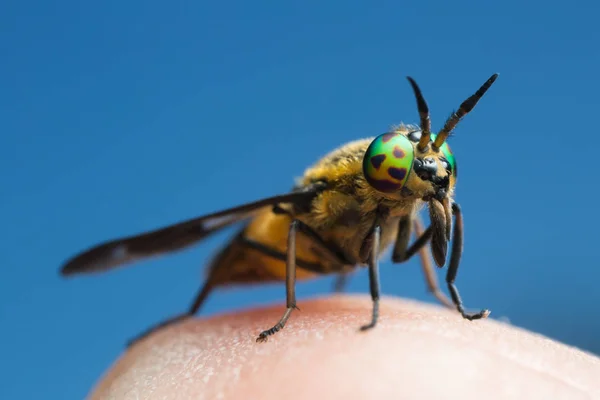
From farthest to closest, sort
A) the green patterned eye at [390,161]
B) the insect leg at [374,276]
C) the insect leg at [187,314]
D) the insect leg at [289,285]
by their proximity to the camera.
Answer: the insect leg at [187,314] < the green patterned eye at [390,161] < the insect leg at [289,285] < the insect leg at [374,276]

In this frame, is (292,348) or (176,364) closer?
(292,348)

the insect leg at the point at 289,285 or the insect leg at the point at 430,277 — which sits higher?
the insect leg at the point at 289,285

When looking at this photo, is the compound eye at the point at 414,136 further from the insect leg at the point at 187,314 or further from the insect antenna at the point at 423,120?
the insect leg at the point at 187,314

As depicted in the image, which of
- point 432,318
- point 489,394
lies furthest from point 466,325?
point 489,394

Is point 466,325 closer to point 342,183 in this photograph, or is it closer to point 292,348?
point 292,348

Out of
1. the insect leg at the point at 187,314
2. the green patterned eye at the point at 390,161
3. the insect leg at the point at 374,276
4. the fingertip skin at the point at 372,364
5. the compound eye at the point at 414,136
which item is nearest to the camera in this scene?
the fingertip skin at the point at 372,364

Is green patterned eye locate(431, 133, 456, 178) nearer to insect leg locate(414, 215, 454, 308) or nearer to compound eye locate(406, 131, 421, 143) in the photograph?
compound eye locate(406, 131, 421, 143)

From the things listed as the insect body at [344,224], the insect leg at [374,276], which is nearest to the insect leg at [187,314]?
the insect body at [344,224]
